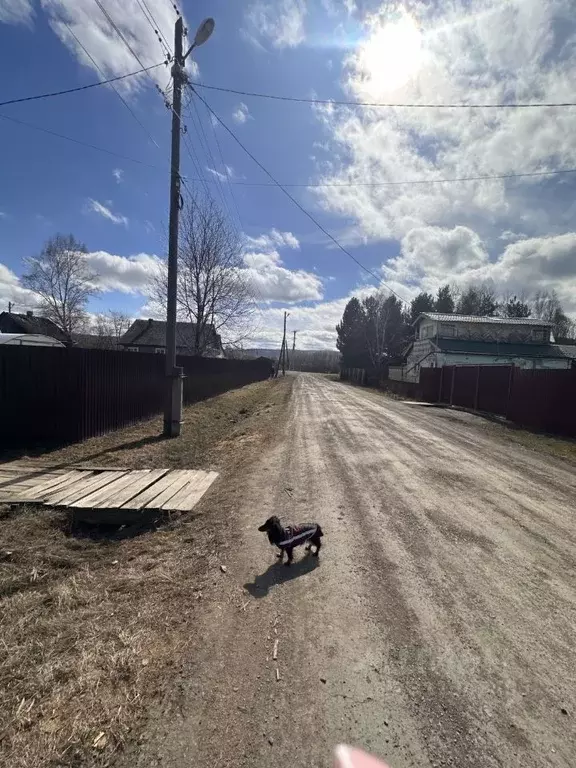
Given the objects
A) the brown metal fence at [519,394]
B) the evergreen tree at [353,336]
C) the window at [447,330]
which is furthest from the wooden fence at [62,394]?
the evergreen tree at [353,336]

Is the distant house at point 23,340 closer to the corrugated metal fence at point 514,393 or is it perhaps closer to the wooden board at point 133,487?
the wooden board at point 133,487

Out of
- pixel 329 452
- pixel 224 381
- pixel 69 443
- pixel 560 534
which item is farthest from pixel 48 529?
pixel 224 381

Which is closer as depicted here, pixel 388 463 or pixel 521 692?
pixel 521 692

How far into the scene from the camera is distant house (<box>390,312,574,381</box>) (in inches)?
1214

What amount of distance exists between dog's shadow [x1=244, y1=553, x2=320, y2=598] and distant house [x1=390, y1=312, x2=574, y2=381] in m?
29.3

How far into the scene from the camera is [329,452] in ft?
24.8

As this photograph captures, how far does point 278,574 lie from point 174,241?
8.32 m

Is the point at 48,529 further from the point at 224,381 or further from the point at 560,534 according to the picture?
the point at 224,381

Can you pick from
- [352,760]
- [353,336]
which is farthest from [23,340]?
[353,336]

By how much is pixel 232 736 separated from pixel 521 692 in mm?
1549

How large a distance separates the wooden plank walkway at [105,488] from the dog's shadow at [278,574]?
160 cm

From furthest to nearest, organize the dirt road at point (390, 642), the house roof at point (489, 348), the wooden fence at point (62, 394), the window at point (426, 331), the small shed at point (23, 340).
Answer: the window at point (426, 331), the house roof at point (489, 348), the small shed at point (23, 340), the wooden fence at point (62, 394), the dirt road at point (390, 642)

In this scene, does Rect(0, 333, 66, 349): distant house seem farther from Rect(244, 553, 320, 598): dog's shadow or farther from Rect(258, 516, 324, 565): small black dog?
Rect(244, 553, 320, 598): dog's shadow

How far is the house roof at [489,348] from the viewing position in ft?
103
